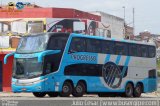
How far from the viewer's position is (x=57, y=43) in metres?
27.2

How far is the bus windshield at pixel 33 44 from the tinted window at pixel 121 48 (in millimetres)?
6127

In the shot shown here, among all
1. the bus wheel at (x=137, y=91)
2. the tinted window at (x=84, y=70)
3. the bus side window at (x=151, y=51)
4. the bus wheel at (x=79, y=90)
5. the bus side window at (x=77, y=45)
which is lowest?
the bus wheel at (x=137, y=91)

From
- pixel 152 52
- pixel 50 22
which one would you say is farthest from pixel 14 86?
pixel 50 22

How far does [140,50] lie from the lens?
3378 cm

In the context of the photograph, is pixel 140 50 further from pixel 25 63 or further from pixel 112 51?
pixel 25 63

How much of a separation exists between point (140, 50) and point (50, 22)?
1013cm

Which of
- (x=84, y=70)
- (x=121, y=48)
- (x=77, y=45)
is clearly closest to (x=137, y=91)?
(x=121, y=48)

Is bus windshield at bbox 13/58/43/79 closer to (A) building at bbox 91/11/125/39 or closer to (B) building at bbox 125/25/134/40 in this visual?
(A) building at bbox 91/11/125/39

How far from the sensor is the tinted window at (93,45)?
29117 millimetres

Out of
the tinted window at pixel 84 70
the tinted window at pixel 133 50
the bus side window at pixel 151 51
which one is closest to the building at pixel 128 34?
the bus side window at pixel 151 51

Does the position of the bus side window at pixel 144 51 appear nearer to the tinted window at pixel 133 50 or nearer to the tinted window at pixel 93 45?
the tinted window at pixel 133 50

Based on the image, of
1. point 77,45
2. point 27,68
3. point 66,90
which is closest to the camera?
point 27,68

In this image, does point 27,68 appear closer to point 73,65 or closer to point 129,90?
point 73,65

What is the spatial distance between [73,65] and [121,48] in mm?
5042
